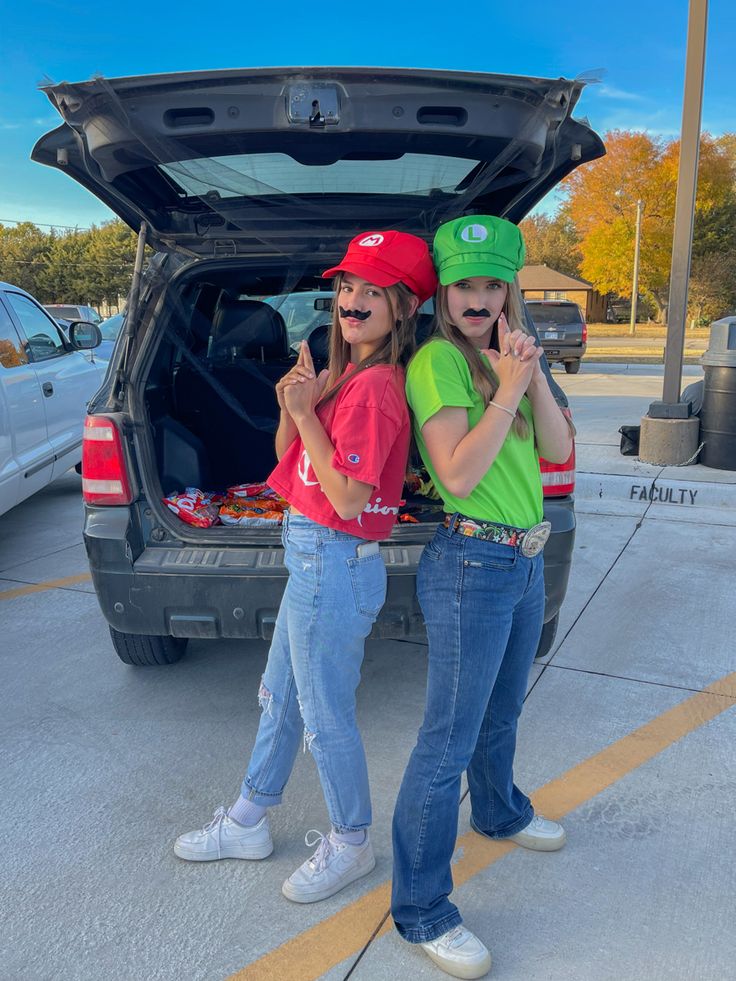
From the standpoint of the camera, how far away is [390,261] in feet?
6.15

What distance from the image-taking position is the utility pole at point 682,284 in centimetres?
673

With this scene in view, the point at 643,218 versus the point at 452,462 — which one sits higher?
the point at 643,218

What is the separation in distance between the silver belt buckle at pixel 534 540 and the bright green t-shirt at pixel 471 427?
2 centimetres

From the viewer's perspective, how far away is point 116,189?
2.91 m

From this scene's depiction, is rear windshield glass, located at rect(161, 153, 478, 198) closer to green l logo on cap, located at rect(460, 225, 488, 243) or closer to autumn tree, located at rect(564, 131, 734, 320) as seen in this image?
green l logo on cap, located at rect(460, 225, 488, 243)

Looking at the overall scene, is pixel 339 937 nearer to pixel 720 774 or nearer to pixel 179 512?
pixel 720 774

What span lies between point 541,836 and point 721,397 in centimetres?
537

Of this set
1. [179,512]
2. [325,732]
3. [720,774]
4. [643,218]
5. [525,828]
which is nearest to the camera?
[325,732]

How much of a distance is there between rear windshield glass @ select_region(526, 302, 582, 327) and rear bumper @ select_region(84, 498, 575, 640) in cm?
1570

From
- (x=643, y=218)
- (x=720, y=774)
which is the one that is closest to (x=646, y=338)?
(x=643, y=218)

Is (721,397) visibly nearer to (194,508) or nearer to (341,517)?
(194,508)

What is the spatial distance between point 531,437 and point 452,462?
298 millimetres

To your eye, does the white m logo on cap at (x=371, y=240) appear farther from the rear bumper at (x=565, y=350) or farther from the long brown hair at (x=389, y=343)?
the rear bumper at (x=565, y=350)

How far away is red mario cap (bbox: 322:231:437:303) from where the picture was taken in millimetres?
1869
